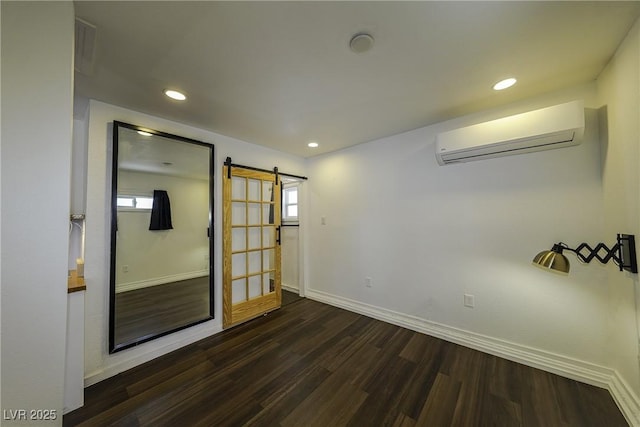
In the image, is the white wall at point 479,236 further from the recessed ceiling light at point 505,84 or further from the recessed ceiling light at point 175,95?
the recessed ceiling light at point 175,95

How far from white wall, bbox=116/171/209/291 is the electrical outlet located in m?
2.82

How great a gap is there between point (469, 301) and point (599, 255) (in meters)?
1.02

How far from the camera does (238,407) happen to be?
156 cm

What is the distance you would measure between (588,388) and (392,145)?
8.92ft

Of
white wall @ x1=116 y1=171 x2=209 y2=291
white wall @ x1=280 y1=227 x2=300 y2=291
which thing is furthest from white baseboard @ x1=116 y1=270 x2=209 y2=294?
white wall @ x1=280 y1=227 x2=300 y2=291

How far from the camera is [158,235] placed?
2.31m

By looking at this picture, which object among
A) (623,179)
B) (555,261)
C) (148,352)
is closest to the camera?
(623,179)

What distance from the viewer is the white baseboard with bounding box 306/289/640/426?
148cm

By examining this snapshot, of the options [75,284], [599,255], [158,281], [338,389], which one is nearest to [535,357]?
[599,255]

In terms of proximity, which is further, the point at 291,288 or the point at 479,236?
the point at 291,288

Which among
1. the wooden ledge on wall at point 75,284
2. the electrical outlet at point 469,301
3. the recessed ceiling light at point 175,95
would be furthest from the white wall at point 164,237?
the electrical outlet at point 469,301

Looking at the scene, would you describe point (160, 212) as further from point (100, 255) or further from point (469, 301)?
point (469, 301)

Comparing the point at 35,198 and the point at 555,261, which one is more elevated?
the point at 35,198

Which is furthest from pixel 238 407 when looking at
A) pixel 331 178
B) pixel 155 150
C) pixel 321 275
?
pixel 331 178
